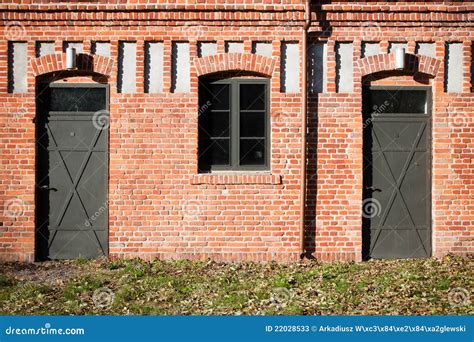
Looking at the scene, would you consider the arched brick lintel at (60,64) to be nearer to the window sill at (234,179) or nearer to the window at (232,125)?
the window at (232,125)

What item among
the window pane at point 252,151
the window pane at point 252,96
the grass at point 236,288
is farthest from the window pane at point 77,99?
the grass at point 236,288

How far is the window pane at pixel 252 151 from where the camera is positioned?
33.2 feet

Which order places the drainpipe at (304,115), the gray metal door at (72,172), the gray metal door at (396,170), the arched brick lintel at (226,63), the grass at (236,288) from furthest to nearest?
1. the gray metal door at (396,170)
2. the gray metal door at (72,172)
3. the arched brick lintel at (226,63)
4. the drainpipe at (304,115)
5. the grass at (236,288)

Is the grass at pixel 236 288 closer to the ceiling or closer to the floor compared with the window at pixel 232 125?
closer to the floor

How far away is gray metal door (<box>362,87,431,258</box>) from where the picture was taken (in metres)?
10.2

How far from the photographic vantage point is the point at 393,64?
9938mm

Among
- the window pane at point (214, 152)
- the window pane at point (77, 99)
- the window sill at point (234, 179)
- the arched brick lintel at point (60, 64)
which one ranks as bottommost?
the window sill at point (234, 179)

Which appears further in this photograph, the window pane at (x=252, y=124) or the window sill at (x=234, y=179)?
the window pane at (x=252, y=124)

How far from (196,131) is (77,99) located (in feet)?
7.23

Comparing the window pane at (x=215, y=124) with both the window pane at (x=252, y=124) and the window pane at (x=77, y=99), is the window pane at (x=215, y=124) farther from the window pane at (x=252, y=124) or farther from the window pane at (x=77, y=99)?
the window pane at (x=77, y=99)

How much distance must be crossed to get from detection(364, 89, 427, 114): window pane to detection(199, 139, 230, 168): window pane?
8.55 feet

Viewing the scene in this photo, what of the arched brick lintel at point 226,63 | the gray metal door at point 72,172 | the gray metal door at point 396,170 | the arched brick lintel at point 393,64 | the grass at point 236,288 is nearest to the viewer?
the grass at point 236,288

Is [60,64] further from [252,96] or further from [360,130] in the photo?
[360,130]

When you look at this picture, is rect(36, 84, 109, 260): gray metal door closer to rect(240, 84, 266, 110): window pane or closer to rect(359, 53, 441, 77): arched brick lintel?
rect(240, 84, 266, 110): window pane
